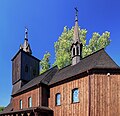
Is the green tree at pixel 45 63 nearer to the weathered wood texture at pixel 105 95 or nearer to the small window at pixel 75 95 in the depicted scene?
the small window at pixel 75 95

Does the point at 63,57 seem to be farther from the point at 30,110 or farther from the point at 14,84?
the point at 30,110

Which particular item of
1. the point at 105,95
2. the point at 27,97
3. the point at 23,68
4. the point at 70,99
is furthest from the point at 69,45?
the point at 105,95

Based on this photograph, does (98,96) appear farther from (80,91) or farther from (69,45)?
(69,45)

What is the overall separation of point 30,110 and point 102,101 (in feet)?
22.1

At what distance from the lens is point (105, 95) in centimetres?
1794

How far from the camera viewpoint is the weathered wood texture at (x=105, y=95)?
17608mm

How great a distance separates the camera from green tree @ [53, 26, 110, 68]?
35.8 metres

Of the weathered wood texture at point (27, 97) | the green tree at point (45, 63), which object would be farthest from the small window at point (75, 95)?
the green tree at point (45, 63)

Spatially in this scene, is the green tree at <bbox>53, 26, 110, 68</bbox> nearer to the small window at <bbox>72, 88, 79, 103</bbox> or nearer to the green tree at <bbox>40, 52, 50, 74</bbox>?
the green tree at <bbox>40, 52, 50, 74</bbox>

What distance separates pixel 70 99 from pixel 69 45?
59.5 ft

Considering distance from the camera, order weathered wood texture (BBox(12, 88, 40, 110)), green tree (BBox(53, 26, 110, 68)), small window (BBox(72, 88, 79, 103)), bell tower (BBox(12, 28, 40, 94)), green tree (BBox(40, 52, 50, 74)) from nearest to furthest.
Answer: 1. small window (BBox(72, 88, 79, 103))
2. weathered wood texture (BBox(12, 88, 40, 110))
3. bell tower (BBox(12, 28, 40, 94))
4. green tree (BBox(53, 26, 110, 68))
5. green tree (BBox(40, 52, 50, 74))

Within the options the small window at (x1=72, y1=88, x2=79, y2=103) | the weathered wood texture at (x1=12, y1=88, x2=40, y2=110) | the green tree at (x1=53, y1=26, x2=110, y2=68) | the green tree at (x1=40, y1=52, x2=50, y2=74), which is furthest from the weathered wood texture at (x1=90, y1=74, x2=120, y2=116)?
the green tree at (x1=40, y1=52, x2=50, y2=74)

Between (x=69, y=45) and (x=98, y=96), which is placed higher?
(x=69, y=45)

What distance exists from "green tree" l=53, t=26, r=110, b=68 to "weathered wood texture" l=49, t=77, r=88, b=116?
45.7 ft
